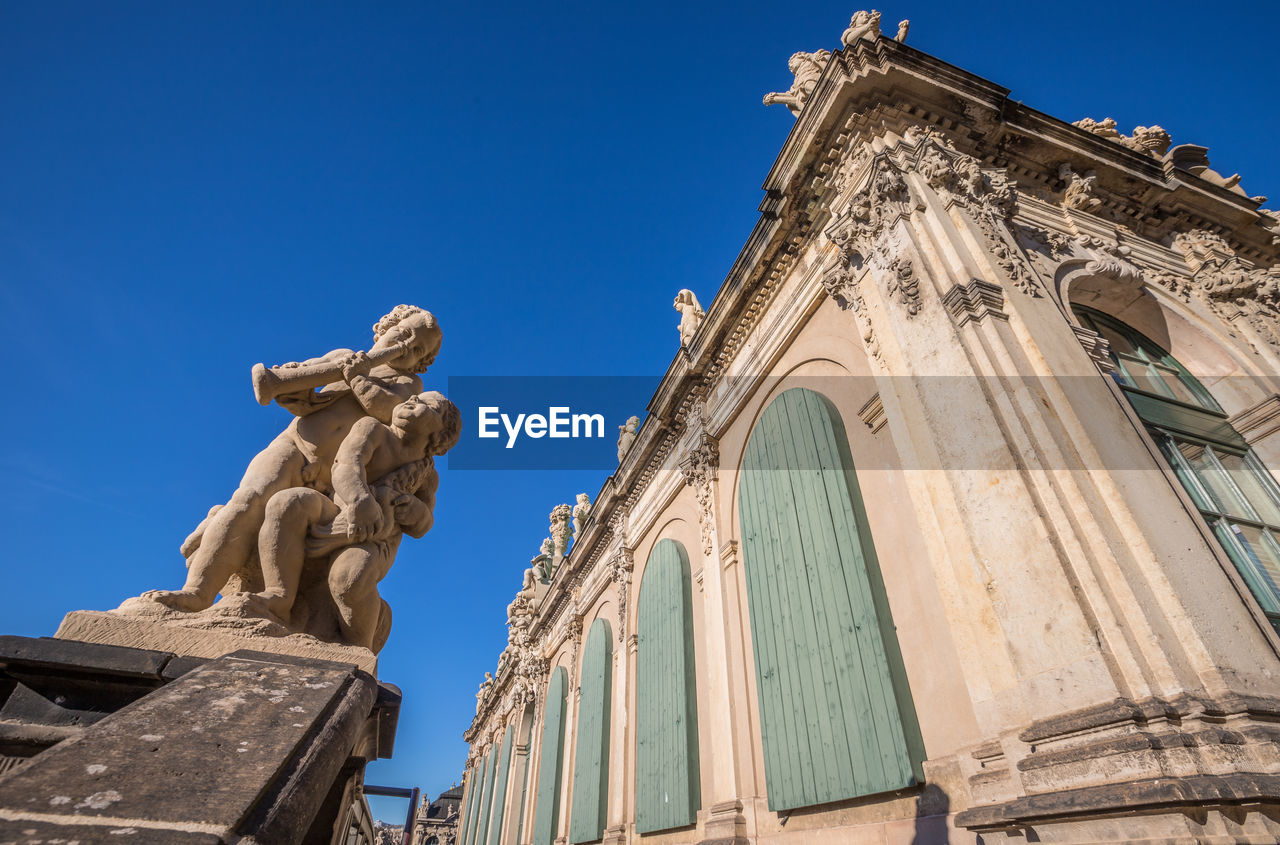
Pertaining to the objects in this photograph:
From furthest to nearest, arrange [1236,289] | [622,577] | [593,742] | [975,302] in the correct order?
[622,577] → [593,742] → [1236,289] → [975,302]

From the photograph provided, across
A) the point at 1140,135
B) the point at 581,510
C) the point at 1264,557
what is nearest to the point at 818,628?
the point at 1264,557

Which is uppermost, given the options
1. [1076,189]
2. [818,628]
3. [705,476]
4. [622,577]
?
[1076,189]

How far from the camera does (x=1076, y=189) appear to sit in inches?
263

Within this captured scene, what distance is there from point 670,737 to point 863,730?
4.15 m

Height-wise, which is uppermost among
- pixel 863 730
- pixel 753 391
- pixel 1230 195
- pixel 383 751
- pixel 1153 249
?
pixel 1230 195

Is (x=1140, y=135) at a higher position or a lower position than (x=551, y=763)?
higher

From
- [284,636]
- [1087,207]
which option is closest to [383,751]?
[284,636]

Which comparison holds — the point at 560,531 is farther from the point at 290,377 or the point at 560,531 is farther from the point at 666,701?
the point at 290,377

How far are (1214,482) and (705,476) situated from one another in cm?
541

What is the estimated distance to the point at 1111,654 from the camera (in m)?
2.95

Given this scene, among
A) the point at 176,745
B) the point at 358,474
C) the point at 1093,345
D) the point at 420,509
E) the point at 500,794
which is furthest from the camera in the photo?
the point at 500,794

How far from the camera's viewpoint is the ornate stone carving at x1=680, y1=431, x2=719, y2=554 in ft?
26.8

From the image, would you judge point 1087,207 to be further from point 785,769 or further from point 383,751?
point 383,751

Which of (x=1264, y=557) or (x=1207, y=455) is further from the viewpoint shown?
(x=1207, y=455)
